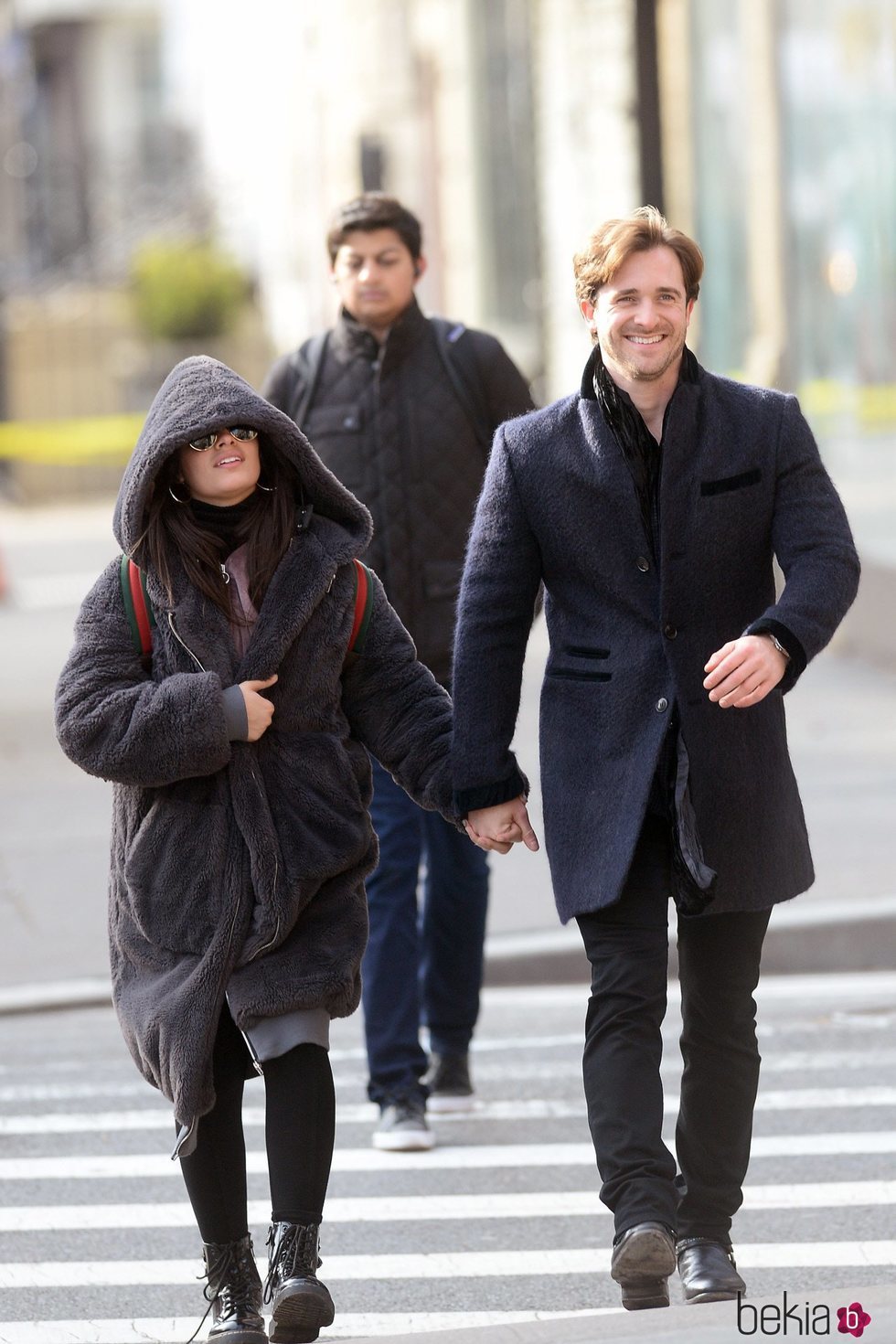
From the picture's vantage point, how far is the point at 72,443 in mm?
29469

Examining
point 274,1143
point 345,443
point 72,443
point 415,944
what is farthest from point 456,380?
point 72,443

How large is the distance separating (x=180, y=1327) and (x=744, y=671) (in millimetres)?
1725

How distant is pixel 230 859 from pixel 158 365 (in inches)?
1142

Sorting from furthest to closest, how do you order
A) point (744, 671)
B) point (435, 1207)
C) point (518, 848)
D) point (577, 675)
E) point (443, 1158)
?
1. point (518, 848)
2. point (443, 1158)
3. point (435, 1207)
4. point (577, 675)
5. point (744, 671)

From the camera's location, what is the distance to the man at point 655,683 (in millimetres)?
4156

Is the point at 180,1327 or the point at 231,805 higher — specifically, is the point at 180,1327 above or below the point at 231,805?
Answer: below

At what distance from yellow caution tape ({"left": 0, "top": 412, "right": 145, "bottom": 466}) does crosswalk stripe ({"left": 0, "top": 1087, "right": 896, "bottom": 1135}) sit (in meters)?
22.7

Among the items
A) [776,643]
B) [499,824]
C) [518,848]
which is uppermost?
[776,643]

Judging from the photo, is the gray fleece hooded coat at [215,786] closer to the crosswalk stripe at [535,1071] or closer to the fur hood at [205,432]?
the fur hood at [205,432]

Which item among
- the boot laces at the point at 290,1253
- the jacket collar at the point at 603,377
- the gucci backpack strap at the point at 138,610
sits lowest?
the boot laces at the point at 290,1253

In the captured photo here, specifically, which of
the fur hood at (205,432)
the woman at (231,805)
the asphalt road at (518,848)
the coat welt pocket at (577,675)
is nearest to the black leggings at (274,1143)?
the woman at (231,805)

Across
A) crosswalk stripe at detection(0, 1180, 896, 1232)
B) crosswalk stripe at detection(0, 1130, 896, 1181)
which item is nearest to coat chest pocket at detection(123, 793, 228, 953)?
crosswalk stripe at detection(0, 1180, 896, 1232)

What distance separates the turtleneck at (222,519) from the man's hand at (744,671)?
907 mm

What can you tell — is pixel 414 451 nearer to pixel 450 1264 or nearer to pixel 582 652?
pixel 582 652
